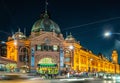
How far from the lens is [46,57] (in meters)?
106

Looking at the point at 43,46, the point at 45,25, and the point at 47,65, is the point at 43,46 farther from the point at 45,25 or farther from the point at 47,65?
the point at 45,25

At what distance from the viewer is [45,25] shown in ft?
371

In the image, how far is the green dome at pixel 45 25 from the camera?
112375mm

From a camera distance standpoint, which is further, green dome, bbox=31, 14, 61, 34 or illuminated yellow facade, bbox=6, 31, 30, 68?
green dome, bbox=31, 14, 61, 34

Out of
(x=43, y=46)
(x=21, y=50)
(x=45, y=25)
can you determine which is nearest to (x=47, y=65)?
(x=43, y=46)

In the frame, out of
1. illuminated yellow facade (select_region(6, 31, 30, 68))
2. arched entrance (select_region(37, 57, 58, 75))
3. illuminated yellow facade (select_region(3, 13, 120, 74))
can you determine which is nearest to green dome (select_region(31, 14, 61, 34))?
illuminated yellow facade (select_region(3, 13, 120, 74))

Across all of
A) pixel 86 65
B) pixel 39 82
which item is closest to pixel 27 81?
pixel 39 82

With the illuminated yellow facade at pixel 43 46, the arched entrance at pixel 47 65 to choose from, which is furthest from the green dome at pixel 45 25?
the arched entrance at pixel 47 65

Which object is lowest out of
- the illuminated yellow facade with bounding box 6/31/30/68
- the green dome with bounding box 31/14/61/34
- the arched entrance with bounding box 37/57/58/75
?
the arched entrance with bounding box 37/57/58/75

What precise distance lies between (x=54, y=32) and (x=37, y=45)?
7406 millimetres

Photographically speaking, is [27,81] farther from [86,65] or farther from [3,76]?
[86,65]

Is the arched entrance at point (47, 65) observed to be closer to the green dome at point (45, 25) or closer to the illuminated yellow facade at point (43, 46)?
the illuminated yellow facade at point (43, 46)

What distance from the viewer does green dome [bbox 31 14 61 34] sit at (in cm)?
11238

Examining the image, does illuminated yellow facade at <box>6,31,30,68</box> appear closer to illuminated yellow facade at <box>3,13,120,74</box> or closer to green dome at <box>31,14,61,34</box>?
illuminated yellow facade at <box>3,13,120,74</box>
